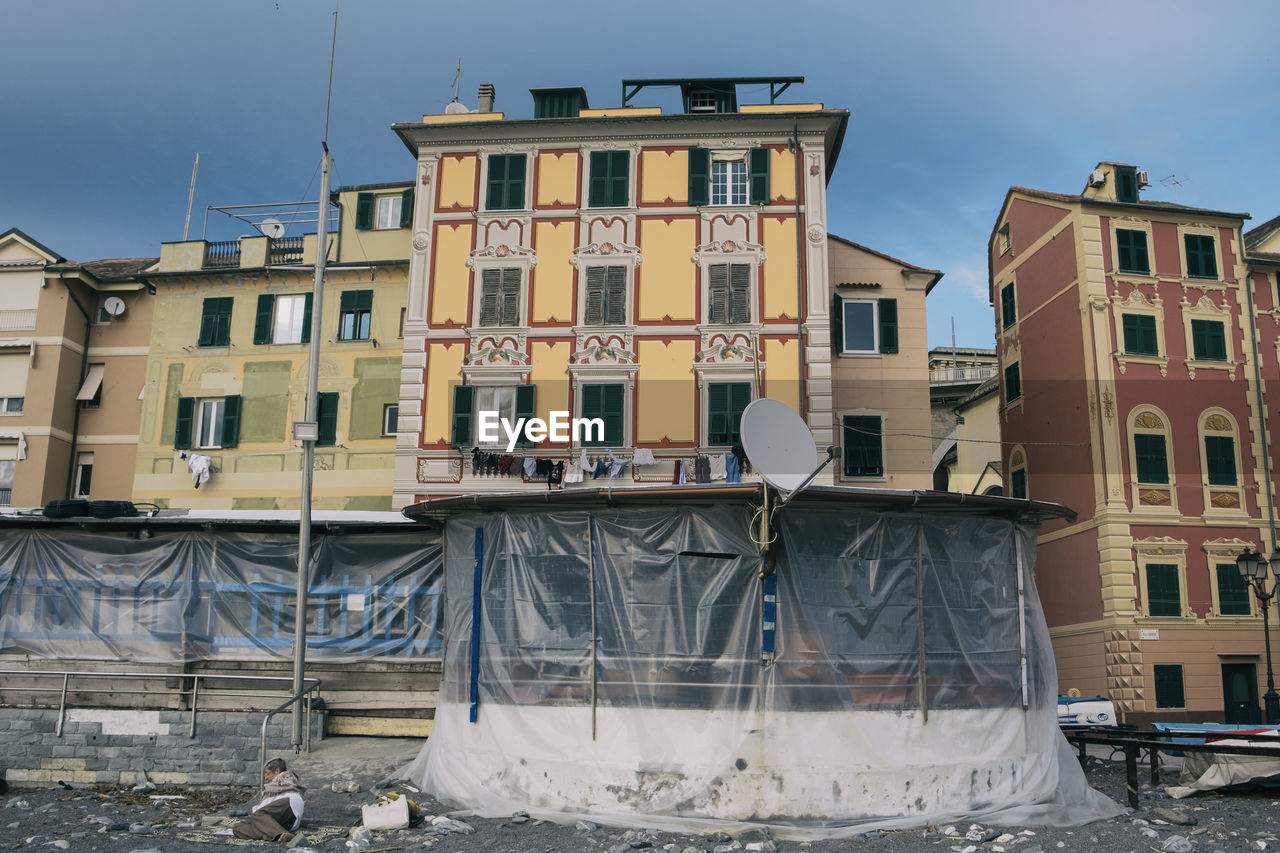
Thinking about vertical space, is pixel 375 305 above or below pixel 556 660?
above

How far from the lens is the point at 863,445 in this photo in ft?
102

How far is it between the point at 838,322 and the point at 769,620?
19.1 metres

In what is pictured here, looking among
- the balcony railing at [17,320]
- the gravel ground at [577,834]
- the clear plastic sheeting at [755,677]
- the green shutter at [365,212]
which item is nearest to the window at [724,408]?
the green shutter at [365,212]

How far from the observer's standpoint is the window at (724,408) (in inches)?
1152

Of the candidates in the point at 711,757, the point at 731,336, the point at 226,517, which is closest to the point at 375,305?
the point at 731,336

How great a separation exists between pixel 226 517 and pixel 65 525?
2617mm

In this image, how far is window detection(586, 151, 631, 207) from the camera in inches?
1227

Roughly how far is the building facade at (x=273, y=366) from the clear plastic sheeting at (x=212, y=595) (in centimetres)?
1314

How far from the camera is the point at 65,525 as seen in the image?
19.1 m

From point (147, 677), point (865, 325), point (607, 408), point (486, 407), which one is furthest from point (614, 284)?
point (147, 677)

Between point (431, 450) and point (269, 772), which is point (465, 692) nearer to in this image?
point (269, 772)

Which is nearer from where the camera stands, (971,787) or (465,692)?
→ (971,787)

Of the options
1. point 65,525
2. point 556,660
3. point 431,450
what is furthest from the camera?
Result: point 431,450

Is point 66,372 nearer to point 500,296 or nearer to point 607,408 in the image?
point 500,296
